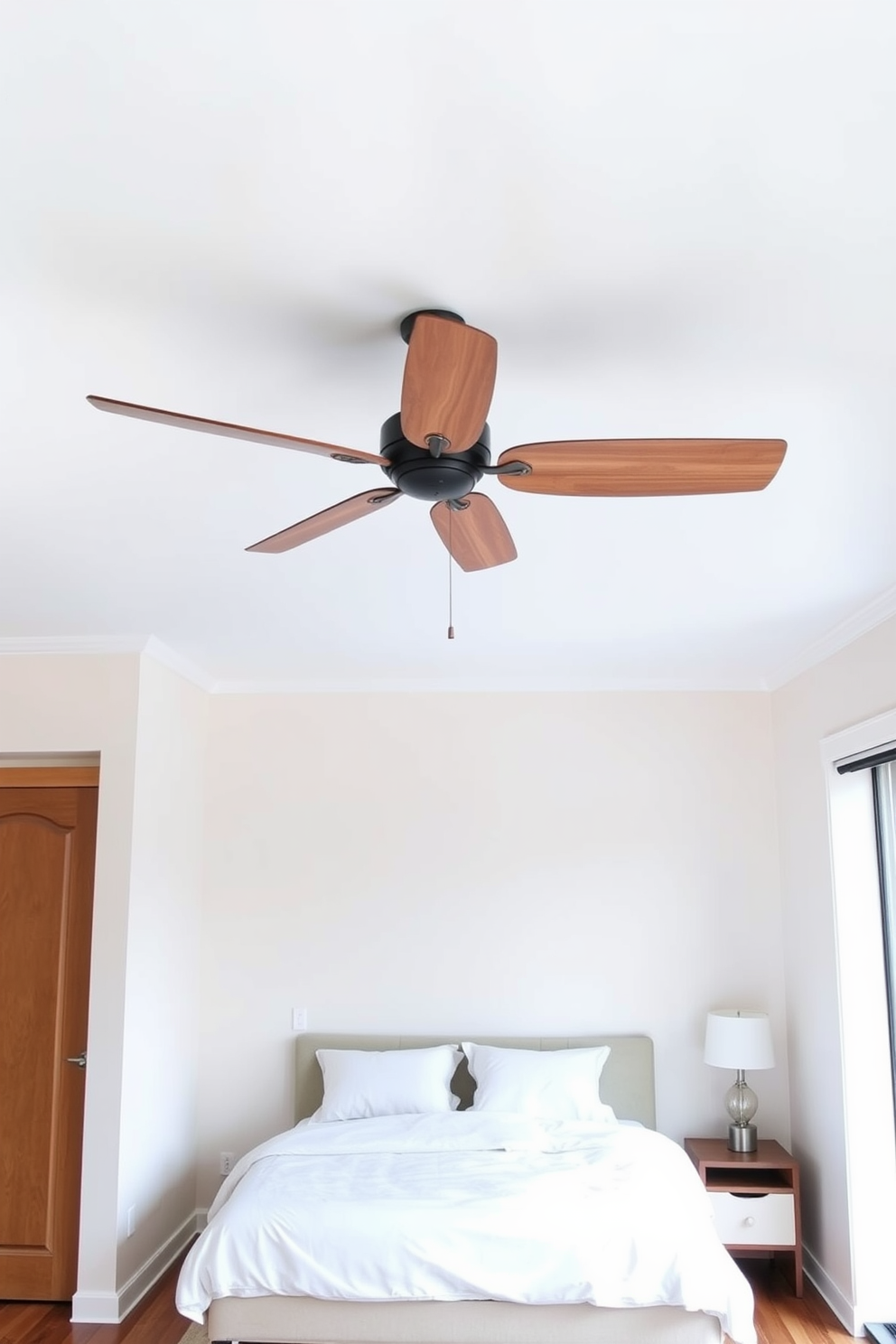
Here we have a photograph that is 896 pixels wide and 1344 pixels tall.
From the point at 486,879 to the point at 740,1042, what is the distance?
1.35 m

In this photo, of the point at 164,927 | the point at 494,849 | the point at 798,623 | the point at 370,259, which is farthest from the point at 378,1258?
the point at 370,259

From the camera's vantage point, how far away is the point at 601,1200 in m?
3.44

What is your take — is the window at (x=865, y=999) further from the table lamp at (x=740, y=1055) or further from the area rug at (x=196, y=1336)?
the area rug at (x=196, y=1336)

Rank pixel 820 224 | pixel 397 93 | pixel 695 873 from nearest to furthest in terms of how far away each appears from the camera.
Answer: pixel 397 93 → pixel 820 224 → pixel 695 873

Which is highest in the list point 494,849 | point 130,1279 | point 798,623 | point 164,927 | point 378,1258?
point 798,623

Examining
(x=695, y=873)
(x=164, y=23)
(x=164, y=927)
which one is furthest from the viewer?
(x=695, y=873)

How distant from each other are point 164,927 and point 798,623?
9.65 feet

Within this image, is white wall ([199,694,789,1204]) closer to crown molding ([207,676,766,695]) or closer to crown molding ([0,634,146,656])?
crown molding ([207,676,766,695])

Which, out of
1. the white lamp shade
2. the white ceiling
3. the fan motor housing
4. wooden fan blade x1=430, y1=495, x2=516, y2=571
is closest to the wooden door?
the white ceiling

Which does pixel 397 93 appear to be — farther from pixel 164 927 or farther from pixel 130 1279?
pixel 130 1279

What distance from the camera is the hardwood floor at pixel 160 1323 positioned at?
3717mm

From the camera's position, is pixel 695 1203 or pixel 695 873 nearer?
pixel 695 1203

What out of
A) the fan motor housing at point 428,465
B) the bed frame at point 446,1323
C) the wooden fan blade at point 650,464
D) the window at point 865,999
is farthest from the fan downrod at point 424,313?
the bed frame at point 446,1323

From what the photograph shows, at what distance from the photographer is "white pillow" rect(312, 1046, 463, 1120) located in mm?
4441
